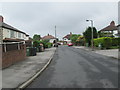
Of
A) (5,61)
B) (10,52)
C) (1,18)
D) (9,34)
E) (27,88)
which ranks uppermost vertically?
(1,18)

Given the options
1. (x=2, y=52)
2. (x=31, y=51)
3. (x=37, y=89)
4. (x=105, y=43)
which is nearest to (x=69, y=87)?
(x=37, y=89)

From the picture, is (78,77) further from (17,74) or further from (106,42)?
(106,42)

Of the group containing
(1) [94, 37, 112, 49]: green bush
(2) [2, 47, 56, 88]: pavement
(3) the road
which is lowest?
(3) the road

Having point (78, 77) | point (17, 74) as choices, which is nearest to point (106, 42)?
point (78, 77)

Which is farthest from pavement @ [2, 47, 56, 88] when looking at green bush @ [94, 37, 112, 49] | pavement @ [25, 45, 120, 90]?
green bush @ [94, 37, 112, 49]

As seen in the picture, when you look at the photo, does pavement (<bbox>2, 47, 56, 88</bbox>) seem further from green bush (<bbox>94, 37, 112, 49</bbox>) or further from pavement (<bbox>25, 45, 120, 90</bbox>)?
green bush (<bbox>94, 37, 112, 49</bbox>)

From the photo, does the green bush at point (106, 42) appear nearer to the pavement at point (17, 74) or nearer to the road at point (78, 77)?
the road at point (78, 77)

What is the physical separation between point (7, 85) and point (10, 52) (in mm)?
4962

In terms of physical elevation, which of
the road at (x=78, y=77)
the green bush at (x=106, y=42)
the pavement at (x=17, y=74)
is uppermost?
the green bush at (x=106, y=42)

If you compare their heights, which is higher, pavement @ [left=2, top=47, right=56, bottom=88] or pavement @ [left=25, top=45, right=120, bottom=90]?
pavement @ [left=2, top=47, right=56, bottom=88]

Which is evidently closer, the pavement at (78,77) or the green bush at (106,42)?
the pavement at (78,77)

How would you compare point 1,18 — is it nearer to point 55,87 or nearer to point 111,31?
point 55,87

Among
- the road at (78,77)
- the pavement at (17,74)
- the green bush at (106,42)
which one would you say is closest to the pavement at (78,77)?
the road at (78,77)

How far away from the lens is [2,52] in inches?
323
